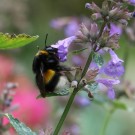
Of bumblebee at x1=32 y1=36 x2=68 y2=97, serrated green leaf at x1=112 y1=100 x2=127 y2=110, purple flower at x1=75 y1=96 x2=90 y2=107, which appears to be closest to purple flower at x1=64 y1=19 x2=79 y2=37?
purple flower at x1=75 y1=96 x2=90 y2=107

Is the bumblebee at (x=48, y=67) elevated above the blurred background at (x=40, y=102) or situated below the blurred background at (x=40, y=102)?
above

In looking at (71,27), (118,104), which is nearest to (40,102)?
(71,27)

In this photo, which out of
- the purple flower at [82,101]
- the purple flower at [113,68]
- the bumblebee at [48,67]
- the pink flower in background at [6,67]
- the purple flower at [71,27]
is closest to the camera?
the purple flower at [113,68]

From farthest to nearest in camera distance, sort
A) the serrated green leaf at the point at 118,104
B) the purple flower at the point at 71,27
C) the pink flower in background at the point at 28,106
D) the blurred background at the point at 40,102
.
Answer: the pink flower in background at the point at 28,106 < the blurred background at the point at 40,102 < the purple flower at the point at 71,27 < the serrated green leaf at the point at 118,104

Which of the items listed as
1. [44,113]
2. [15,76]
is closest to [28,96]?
[44,113]

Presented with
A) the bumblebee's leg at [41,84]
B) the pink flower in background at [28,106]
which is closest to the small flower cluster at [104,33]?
the bumblebee's leg at [41,84]

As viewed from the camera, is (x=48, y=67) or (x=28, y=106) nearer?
(x=48, y=67)

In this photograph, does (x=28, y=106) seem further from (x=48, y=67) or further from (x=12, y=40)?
(x=12, y=40)

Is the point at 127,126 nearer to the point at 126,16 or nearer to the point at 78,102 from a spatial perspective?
the point at 78,102

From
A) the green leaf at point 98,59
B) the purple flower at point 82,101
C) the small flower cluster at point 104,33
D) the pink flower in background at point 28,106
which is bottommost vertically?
the pink flower in background at point 28,106

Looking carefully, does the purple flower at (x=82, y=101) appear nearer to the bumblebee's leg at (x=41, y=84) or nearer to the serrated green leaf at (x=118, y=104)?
the serrated green leaf at (x=118, y=104)
